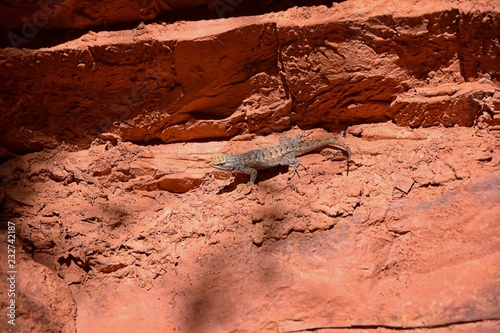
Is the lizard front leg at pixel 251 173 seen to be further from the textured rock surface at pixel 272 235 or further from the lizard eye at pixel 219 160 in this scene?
the lizard eye at pixel 219 160

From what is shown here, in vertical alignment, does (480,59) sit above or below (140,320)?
above

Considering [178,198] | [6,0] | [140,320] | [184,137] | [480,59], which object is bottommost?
[140,320]

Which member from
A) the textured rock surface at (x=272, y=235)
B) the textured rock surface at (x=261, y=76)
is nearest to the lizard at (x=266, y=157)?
the textured rock surface at (x=272, y=235)

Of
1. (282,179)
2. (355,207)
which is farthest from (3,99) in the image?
(355,207)

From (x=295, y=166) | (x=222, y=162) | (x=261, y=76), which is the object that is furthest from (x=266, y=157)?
(x=261, y=76)

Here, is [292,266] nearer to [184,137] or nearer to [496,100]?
[184,137]

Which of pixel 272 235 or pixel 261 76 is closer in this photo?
pixel 272 235

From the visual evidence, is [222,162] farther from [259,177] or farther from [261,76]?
[261,76]
